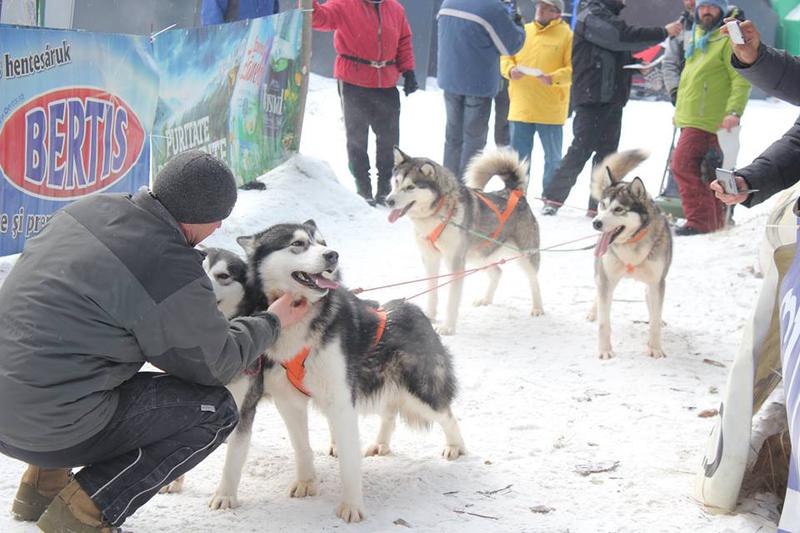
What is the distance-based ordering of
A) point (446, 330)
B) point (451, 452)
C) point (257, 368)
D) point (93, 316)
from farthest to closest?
point (446, 330) → point (451, 452) → point (257, 368) → point (93, 316)

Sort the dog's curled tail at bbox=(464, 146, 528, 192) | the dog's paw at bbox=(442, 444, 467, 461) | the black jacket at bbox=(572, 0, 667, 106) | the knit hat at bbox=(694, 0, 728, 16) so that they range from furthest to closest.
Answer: the black jacket at bbox=(572, 0, 667, 106), the knit hat at bbox=(694, 0, 728, 16), the dog's curled tail at bbox=(464, 146, 528, 192), the dog's paw at bbox=(442, 444, 467, 461)

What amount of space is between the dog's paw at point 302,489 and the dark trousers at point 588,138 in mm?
5836

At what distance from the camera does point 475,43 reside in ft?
26.4

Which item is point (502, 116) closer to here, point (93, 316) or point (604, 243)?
point (604, 243)

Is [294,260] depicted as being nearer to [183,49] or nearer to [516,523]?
[516,523]

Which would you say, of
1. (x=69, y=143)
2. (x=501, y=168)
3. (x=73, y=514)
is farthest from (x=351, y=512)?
(x=501, y=168)

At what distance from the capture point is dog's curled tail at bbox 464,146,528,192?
6.04 metres

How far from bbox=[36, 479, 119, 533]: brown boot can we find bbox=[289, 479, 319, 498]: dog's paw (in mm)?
819

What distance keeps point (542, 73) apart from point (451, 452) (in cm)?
561

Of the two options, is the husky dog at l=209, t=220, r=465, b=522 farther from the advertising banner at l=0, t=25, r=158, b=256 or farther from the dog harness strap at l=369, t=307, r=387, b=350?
the advertising banner at l=0, t=25, r=158, b=256

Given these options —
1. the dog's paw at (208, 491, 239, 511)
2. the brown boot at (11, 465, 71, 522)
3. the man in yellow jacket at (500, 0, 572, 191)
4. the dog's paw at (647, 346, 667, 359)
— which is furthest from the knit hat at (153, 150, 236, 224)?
Answer: the man in yellow jacket at (500, 0, 572, 191)

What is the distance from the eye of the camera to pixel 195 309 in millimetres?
2352

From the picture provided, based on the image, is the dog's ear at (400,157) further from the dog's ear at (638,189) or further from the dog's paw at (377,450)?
the dog's paw at (377,450)

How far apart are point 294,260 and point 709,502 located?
1.68 m
